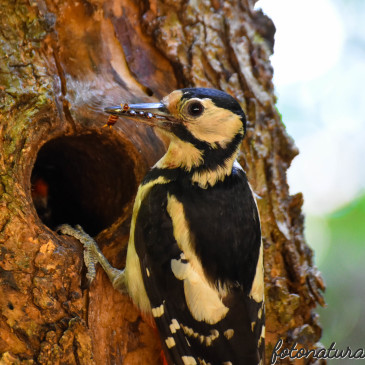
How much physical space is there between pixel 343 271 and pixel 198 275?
82.4 inches

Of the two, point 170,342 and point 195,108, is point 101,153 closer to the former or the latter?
point 195,108

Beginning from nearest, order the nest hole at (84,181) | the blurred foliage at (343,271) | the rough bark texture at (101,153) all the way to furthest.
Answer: the rough bark texture at (101,153) → the nest hole at (84,181) → the blurred foliage at (343,271)

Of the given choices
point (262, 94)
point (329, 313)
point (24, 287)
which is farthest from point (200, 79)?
point (329, 313)

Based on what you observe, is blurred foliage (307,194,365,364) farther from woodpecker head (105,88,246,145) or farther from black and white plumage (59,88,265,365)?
woodpecker head (105,88,246,145)

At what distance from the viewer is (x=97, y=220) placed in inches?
95.0

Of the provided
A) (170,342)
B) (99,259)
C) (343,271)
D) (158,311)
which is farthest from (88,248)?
(343,271)

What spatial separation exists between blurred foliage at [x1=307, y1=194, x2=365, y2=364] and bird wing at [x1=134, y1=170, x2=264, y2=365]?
168cm

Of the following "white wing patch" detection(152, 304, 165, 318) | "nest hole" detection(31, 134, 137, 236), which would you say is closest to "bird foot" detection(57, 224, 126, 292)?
"white wing patch" detection(152, 304, 165, 318)

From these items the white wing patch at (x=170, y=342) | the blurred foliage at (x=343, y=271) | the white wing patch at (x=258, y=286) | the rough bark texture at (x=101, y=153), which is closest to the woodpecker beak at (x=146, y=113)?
the rough bark texture at (x=101, y=153)

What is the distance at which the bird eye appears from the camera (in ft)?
5.84

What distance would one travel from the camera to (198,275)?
174 cm

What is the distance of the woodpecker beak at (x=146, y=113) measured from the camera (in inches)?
70.0

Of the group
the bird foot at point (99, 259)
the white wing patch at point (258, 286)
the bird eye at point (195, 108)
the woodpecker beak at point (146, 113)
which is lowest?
the bird foot at point (99, 259)

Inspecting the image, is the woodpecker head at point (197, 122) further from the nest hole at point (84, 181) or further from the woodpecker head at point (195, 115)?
the nest hole at point (84, 181)
